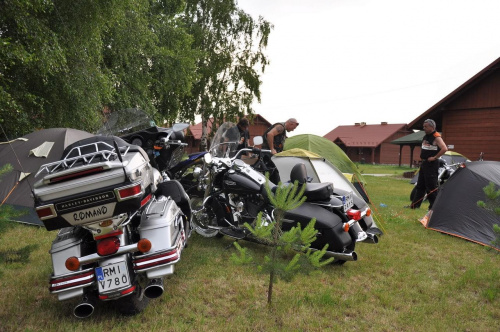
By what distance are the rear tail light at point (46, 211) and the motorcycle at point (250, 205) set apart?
2.19 metres

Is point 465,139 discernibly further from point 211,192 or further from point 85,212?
point 85,212

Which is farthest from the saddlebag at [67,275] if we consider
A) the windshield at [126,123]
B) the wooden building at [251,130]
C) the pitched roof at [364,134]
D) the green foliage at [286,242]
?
the pitched roof at [364,134]

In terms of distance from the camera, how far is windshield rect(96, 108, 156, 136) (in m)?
4.31

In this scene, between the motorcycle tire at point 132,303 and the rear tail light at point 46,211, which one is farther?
the motorcycle tire at point 132,303

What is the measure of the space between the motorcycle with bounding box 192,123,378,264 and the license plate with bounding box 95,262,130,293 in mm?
1772

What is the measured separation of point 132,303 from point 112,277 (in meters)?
0.34

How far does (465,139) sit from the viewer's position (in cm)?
1570

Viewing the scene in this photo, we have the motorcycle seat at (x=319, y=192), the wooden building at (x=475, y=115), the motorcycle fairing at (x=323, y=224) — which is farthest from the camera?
the wooden building at (x=475, y=115)

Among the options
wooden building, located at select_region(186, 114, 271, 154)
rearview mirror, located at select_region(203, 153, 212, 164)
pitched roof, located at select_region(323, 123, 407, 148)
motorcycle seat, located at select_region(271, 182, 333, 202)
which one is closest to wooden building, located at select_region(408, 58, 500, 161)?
motorcycle seat, located at select_region(271, 182, 333, 202)

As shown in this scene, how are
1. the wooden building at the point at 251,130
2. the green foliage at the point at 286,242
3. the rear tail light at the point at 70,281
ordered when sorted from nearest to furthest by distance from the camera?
the rear tail light at the point at 70,281
the green foliage at the point at 286,242
the wooden building at the point at 251,130

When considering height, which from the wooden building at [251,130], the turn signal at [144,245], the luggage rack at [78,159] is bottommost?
the wooden building at [251,130]

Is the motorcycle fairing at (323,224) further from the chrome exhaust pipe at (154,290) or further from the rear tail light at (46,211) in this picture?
the rear tail light at (46,211)

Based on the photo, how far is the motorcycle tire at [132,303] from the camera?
2701 mm

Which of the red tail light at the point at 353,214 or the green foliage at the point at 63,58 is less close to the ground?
the green foliage at the point at 63,58
